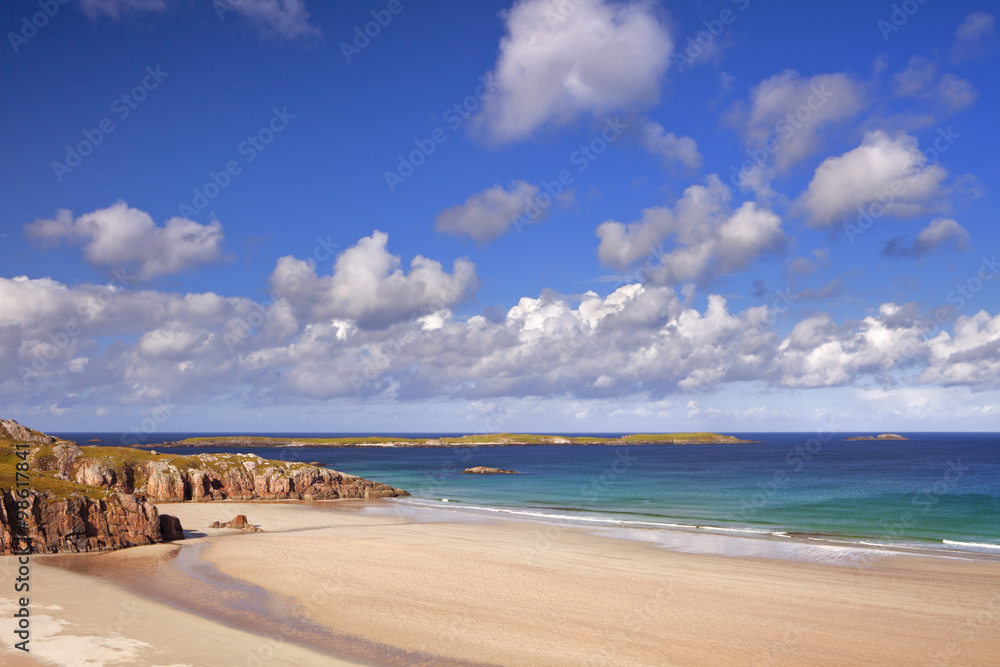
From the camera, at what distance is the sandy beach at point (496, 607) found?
17469 millimetres

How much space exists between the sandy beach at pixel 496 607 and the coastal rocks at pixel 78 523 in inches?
57.6

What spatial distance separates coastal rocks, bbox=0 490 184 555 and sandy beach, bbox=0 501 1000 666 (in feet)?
4.80

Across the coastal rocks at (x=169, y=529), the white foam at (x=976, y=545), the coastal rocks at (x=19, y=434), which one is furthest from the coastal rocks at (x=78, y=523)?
the white foam at (x=976, y=545)

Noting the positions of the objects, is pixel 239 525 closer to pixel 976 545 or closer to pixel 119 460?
pixel 119 460

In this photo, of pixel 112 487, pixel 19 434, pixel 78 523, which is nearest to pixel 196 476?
pixel 112 487

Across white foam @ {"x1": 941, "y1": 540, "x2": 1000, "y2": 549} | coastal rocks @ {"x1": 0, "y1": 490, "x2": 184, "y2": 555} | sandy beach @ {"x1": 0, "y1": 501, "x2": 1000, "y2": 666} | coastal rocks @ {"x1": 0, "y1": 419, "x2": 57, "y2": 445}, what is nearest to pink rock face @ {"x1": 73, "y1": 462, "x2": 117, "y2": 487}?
coastal rocks @ {"x1": 0, "y1": 419, "x2": 57, "y2": 445}

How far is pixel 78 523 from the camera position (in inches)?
1238

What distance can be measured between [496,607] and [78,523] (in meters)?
23.7

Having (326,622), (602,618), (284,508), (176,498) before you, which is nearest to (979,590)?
(602,618)

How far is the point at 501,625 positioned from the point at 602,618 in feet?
12.3

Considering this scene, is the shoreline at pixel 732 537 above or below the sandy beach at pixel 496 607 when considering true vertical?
below

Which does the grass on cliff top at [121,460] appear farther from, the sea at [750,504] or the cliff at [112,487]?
the sea at [750,504]

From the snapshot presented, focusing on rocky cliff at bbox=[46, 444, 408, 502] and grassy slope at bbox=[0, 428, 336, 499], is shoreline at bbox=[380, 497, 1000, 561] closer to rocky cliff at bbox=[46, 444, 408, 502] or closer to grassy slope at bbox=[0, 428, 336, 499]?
rocky cliff at bbox=[46, 444, 408, 502]

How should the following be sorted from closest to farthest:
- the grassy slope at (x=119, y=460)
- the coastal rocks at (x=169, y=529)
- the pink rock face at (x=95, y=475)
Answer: the coastal rocks at (x=169, y=529), the grassy slope at (x=119, y=460), the pink rock face at (x=95, y=475)
